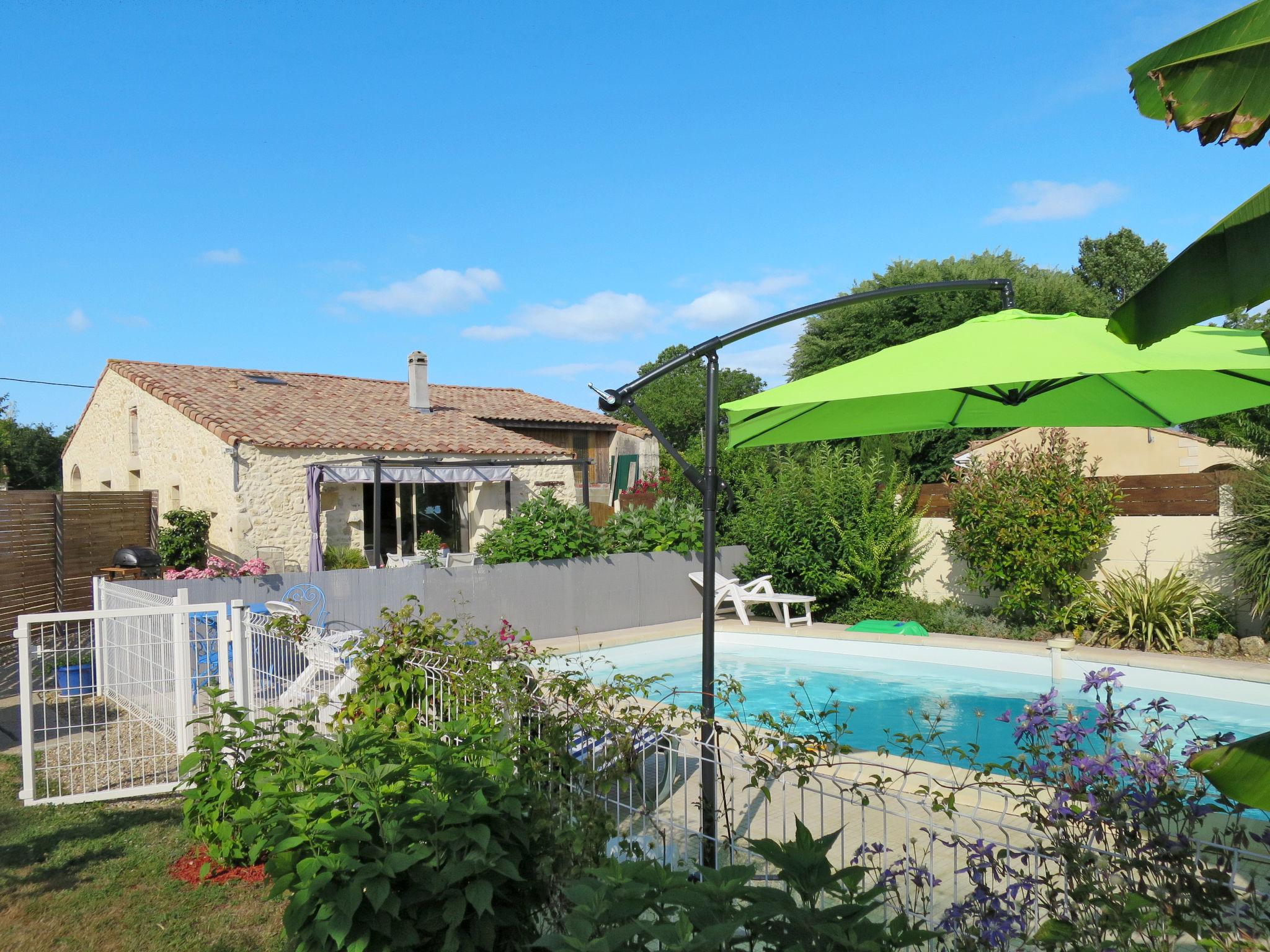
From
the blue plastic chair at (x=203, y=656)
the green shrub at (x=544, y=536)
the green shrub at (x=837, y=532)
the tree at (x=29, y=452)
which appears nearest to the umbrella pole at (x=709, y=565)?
the blue plastic chair at (x=203, y=656)

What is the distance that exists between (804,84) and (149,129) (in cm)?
1160

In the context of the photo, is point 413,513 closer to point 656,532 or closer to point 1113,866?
point 656,532

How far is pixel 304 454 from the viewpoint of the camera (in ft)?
63.0

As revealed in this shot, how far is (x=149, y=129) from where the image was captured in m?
15.4

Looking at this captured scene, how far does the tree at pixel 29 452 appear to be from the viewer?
1535 inches

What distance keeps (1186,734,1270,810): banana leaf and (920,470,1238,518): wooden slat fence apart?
11236 millimetres

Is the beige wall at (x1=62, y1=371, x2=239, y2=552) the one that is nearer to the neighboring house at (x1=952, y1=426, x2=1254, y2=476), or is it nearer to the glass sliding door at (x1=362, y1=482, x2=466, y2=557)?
the glass sliding door at (x1=362, y1=482, x2=466, y2=557)

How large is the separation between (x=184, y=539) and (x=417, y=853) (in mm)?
15927

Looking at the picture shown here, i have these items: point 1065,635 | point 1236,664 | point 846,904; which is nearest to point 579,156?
point 1065,635

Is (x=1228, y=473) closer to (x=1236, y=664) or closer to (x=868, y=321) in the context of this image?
(x=1236, y=664)

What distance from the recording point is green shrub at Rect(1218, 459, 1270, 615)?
10008 millimetres

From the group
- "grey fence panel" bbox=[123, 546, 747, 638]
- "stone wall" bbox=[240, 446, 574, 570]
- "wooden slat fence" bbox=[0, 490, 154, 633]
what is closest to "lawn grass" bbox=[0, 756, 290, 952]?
"grey fence panel" bbox=[123, 546, 747, 638]

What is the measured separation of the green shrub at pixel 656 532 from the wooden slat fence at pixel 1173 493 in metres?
6.66

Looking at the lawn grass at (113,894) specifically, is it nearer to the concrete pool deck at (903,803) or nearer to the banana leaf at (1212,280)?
the concrete pool deck at (903,803)
